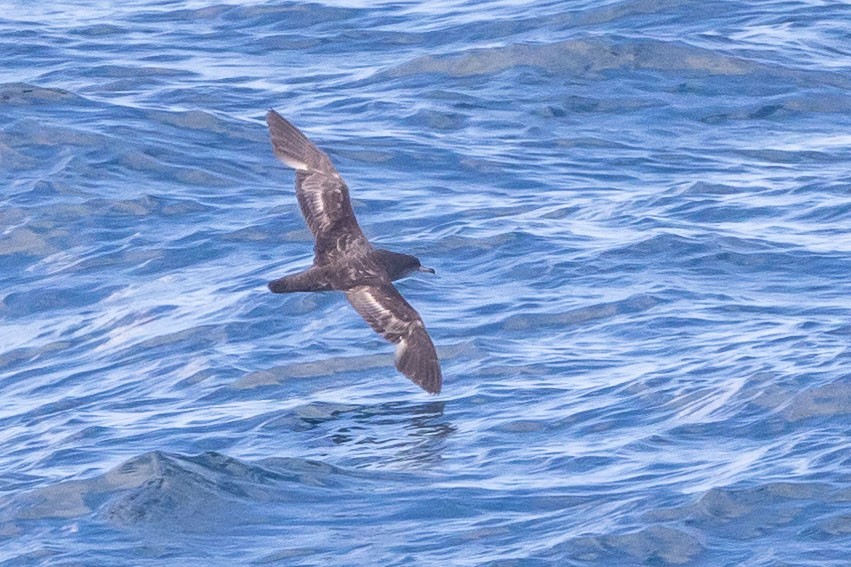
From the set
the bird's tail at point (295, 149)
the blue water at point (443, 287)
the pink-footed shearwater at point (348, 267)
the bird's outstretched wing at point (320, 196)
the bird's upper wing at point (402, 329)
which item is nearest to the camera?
the blue water at point (443, 287)

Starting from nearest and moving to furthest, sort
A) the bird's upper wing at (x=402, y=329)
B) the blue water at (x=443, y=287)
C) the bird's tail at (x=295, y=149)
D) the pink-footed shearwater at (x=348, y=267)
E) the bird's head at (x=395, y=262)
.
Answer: the blue water at (x=443, y=287) → the bird's upper wing at (x=402, y=329) → the pink-footed shearwater at (x=348, y=267) → the bird's head at (x=395, y=262) → the bird's tail at (x=295, y=149)

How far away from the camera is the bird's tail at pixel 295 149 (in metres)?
12.6

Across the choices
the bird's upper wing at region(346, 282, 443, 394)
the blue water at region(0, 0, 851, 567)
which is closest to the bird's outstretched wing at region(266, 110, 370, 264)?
the bird's upper wing at region(346, 282, 443, 394)

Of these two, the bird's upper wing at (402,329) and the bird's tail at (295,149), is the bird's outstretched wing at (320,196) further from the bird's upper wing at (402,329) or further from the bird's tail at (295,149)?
the bird's upper wing at (402,329)

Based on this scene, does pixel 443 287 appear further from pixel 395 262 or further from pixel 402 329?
pixel 402 329

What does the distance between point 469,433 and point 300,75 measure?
328 inches

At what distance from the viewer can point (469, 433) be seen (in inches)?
415

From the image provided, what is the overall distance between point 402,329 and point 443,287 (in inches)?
74.7

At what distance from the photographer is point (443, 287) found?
1320 cm

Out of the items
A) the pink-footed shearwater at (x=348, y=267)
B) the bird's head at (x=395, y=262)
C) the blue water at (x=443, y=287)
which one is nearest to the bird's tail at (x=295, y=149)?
the pink-footed shearwater at (x=348, y=267)

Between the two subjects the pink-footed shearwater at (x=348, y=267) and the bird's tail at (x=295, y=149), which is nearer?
the pink-footed shearwater at (x=348, y=267)

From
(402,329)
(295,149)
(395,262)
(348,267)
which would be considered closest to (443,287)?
(395,262)

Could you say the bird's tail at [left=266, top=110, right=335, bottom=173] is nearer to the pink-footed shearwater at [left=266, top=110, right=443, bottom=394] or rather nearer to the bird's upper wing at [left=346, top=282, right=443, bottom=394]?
the pink-footed shearwater at [left=266, top=110, right=443, bottom=394]

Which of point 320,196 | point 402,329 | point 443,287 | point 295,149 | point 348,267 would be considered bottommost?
point 443,287
